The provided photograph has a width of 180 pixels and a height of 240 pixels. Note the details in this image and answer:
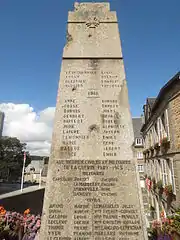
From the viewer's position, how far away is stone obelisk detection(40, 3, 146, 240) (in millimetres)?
2840

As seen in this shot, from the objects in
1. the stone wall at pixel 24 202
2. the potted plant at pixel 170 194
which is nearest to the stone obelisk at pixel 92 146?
the stone wall at pixel 24 202

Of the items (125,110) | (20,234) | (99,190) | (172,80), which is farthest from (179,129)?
(20,234)

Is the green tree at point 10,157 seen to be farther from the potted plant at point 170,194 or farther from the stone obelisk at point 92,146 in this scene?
the stone obelisk at point 92,146

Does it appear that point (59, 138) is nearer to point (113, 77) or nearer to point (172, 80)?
point (113, 77)

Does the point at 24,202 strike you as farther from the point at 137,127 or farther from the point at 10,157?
the point at 10,157

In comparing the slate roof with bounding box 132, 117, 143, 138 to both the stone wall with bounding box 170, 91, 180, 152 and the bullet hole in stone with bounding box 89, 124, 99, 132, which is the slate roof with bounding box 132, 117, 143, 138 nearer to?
the stone wall with bounding box 170, 91, 180, 152

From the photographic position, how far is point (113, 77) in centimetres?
379

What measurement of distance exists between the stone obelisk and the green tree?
181ft

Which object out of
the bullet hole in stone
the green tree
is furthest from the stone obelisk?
the green tree

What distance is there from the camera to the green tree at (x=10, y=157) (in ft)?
171

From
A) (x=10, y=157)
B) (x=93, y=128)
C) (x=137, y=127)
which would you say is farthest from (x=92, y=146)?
(x=10, y=157)

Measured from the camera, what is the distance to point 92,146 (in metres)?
3.31

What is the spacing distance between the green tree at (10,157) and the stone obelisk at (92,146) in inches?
2170

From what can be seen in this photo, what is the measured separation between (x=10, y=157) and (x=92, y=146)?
2258 inches
